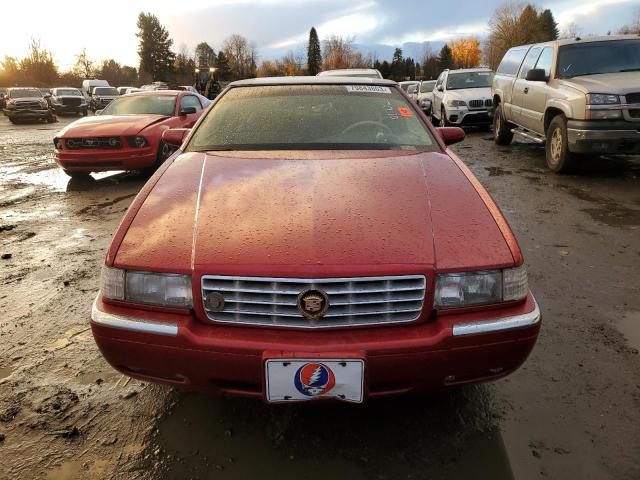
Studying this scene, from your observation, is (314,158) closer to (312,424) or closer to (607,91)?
(312,424)

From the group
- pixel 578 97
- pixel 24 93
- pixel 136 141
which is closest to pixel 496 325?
pixel 578 97

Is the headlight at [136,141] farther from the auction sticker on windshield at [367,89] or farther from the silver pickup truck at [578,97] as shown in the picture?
the silver pickup truck at [578,97]

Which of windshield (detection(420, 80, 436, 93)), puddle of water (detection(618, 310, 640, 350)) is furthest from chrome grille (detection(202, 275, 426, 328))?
windshield (detection(420, 80, 436, 93))

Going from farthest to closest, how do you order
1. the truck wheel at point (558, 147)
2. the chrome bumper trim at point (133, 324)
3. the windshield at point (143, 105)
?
the windshield at point (143, 105) → the truck wheel at point (558, 147) → the chrome bumper trim at point (133, 324)

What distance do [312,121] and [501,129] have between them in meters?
Result: 8.34

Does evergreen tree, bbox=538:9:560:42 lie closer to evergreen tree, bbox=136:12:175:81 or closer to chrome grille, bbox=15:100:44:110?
evergreen tree, bbox=136:12:175:81

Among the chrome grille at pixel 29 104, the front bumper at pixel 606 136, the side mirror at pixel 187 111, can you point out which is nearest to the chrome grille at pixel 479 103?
the front bumper at pixel 606 136

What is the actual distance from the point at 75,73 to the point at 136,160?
77034 mm

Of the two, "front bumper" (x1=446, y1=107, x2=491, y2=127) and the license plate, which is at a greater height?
"front bumper" (x1=446, y1=107, x2=491, y2=127)

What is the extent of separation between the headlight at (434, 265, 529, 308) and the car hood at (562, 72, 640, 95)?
563 cm

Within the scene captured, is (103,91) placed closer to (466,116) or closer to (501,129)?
(466,116)

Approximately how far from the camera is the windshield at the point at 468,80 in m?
13.3

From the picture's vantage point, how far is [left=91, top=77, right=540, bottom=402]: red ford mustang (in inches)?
68.7

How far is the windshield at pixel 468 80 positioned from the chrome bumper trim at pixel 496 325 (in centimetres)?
1251
